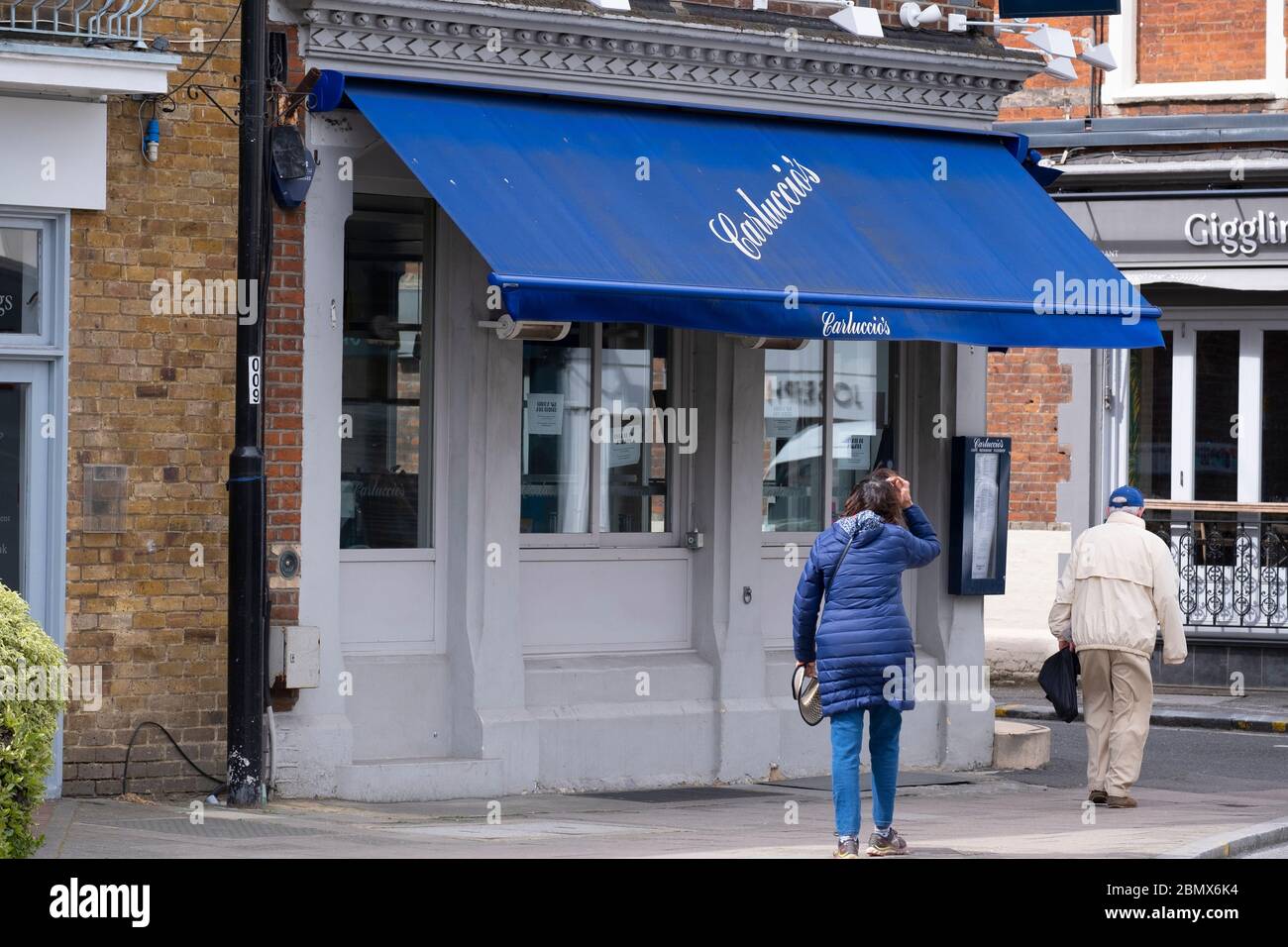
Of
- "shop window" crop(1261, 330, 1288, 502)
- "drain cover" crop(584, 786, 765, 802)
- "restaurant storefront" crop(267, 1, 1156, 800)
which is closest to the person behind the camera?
"restaurant storefront" crop(267, 1, 1156, 800)

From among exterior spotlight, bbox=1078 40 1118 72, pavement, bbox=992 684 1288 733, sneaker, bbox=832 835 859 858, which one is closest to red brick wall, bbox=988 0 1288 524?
pavement, bbox=992 684 1288 733

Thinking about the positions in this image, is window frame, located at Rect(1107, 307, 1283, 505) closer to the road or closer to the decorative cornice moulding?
the road

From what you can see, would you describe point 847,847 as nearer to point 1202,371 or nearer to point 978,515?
point 978,515

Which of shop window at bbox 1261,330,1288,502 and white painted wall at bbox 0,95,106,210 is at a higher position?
white painted wall at bbox 0,95,106,210

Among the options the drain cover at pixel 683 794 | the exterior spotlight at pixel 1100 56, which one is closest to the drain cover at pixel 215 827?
the drain cover at pixel 683 794

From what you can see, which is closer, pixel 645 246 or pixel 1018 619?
pixel 645 246

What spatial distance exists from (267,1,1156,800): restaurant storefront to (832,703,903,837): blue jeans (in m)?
2.72

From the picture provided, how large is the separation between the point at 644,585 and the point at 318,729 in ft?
8.48

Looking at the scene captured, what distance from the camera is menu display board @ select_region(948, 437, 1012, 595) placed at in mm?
13578

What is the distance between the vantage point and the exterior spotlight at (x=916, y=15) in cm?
1322

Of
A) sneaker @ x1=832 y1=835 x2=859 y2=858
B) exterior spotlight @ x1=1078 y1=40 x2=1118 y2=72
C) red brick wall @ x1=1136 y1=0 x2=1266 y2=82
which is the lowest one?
sneaker @ x1=832 y1=835 x2=859 y2=858
